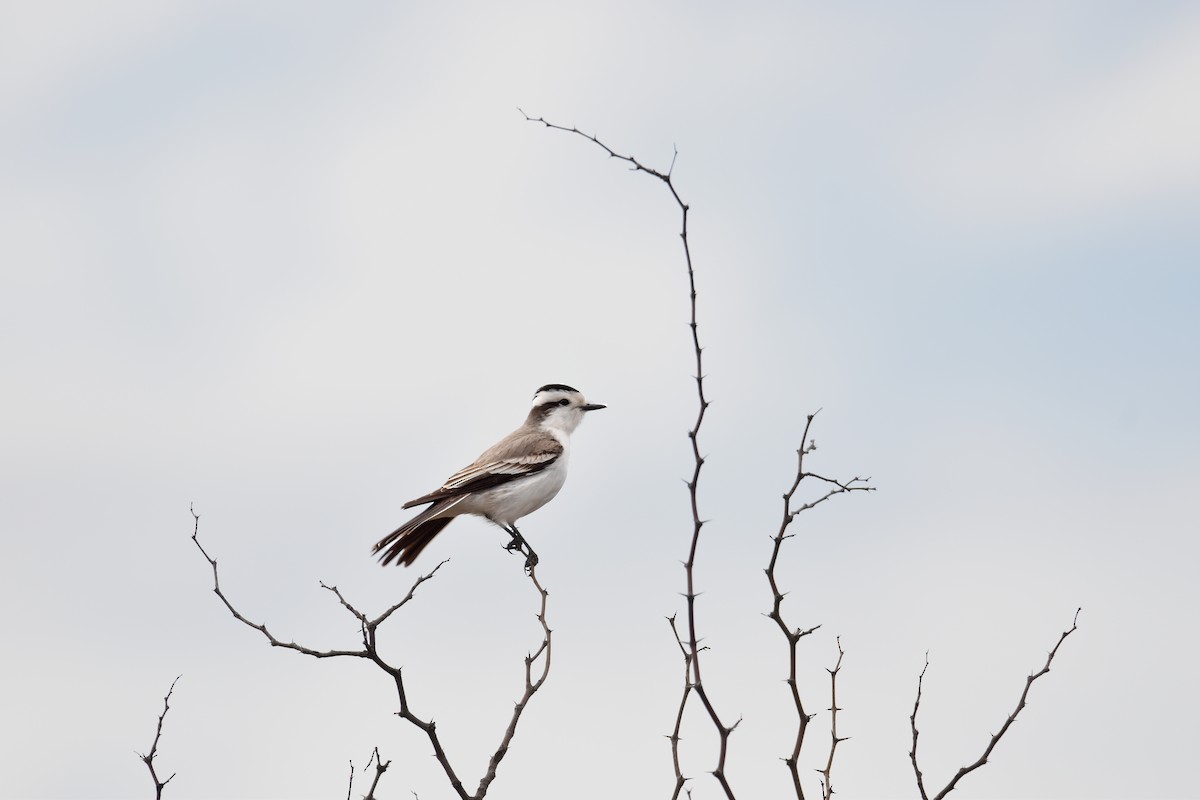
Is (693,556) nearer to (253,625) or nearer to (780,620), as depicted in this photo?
(780,620)

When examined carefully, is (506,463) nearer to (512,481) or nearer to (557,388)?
(512,481)

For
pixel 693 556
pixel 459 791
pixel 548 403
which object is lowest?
pixel 459 791

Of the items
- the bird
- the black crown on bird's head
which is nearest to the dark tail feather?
the bird

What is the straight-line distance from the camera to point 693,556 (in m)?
5.28

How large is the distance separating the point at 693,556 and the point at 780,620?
0.65 metres

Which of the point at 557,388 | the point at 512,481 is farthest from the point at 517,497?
the point at 557,388

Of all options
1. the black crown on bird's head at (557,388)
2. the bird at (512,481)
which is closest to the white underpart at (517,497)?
the bird at (512,481)

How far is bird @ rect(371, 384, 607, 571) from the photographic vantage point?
10.7 m

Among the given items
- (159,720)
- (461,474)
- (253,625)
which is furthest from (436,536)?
(253,625)

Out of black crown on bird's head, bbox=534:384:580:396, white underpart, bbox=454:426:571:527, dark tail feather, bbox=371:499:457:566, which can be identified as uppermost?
black crown on bird's head, bbox=534:384:580:396

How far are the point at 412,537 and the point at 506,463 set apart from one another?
146 centimetres

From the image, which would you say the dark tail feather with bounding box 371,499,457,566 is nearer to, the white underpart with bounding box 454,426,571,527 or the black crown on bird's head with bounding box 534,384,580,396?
the white underpart with bounding box 454,426,571,527

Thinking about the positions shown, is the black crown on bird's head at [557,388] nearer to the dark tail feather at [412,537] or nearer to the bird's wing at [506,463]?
the bird's wing at [506,463]

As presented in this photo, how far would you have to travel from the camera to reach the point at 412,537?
1077 cm
